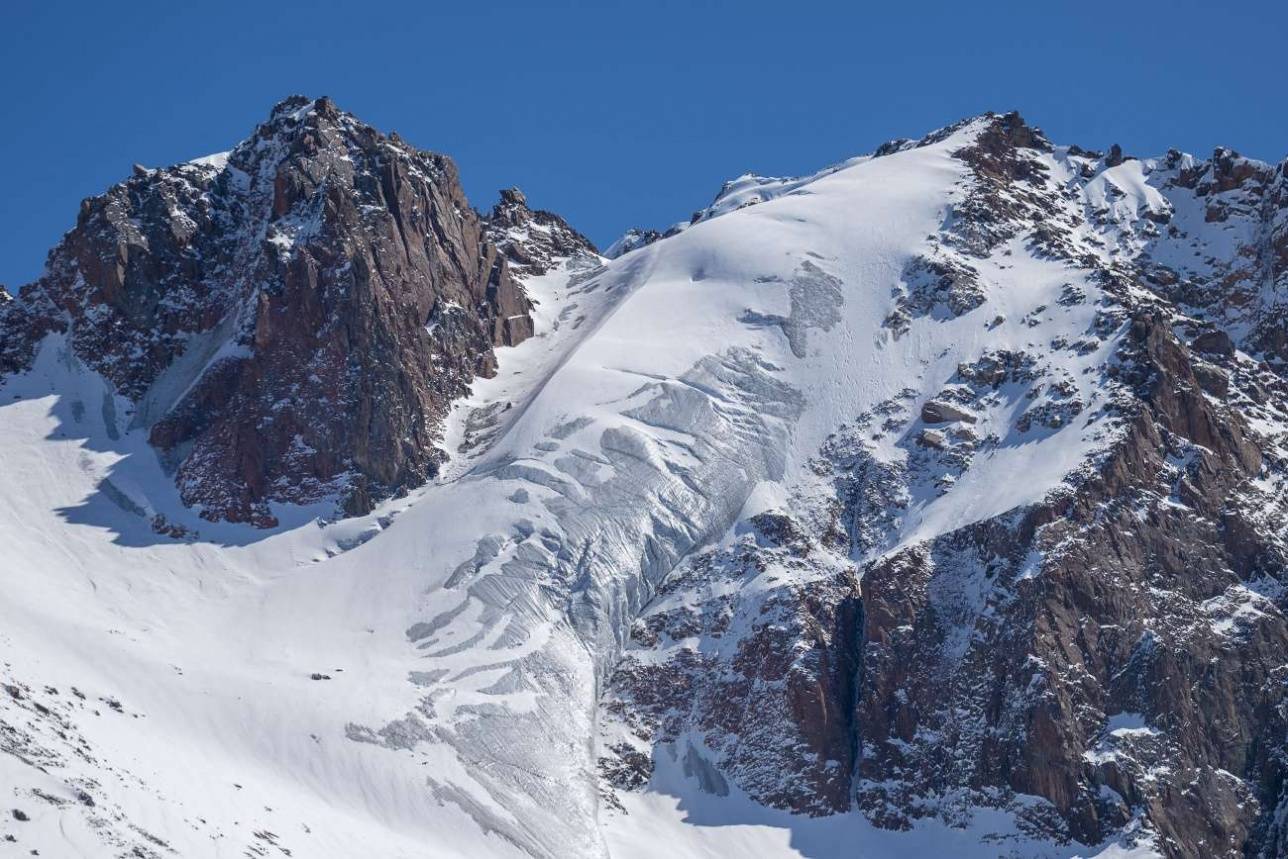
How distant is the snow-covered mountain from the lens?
117 m

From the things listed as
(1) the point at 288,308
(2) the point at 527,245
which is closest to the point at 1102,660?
(1) the point at 288,308

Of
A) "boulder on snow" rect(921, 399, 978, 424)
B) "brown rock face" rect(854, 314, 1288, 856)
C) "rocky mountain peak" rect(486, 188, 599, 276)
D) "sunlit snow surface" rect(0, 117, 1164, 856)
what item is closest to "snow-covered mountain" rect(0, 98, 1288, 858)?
"brown rock face" rect(854, 314, 1288, 856)

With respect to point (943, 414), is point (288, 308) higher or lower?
lower

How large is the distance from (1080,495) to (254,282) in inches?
2683

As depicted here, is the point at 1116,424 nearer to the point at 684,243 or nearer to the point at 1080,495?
the point at 1080,495

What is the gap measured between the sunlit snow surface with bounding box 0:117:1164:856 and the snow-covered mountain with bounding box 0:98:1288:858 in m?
0.39

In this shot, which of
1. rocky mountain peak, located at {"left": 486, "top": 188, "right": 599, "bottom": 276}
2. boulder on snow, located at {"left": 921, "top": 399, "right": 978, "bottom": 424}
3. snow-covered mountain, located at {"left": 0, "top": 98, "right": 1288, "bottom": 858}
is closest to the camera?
snow-covered mountain, located at {"left": 0, "top": 98, "right": 1288, "bottom": 858}

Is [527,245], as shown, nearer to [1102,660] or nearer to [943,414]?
[943,414]

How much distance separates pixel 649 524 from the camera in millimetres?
136000

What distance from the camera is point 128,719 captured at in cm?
10806

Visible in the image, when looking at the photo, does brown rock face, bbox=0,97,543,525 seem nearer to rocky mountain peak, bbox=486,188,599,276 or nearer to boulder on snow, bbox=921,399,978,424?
rocky mountain peak, bbox=486,188,599,276

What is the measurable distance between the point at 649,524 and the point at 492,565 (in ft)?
38.9

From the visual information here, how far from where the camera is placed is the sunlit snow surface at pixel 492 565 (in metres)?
109

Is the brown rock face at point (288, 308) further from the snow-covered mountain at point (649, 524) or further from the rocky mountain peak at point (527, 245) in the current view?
the rocky mountain peak at point (527, 245)
